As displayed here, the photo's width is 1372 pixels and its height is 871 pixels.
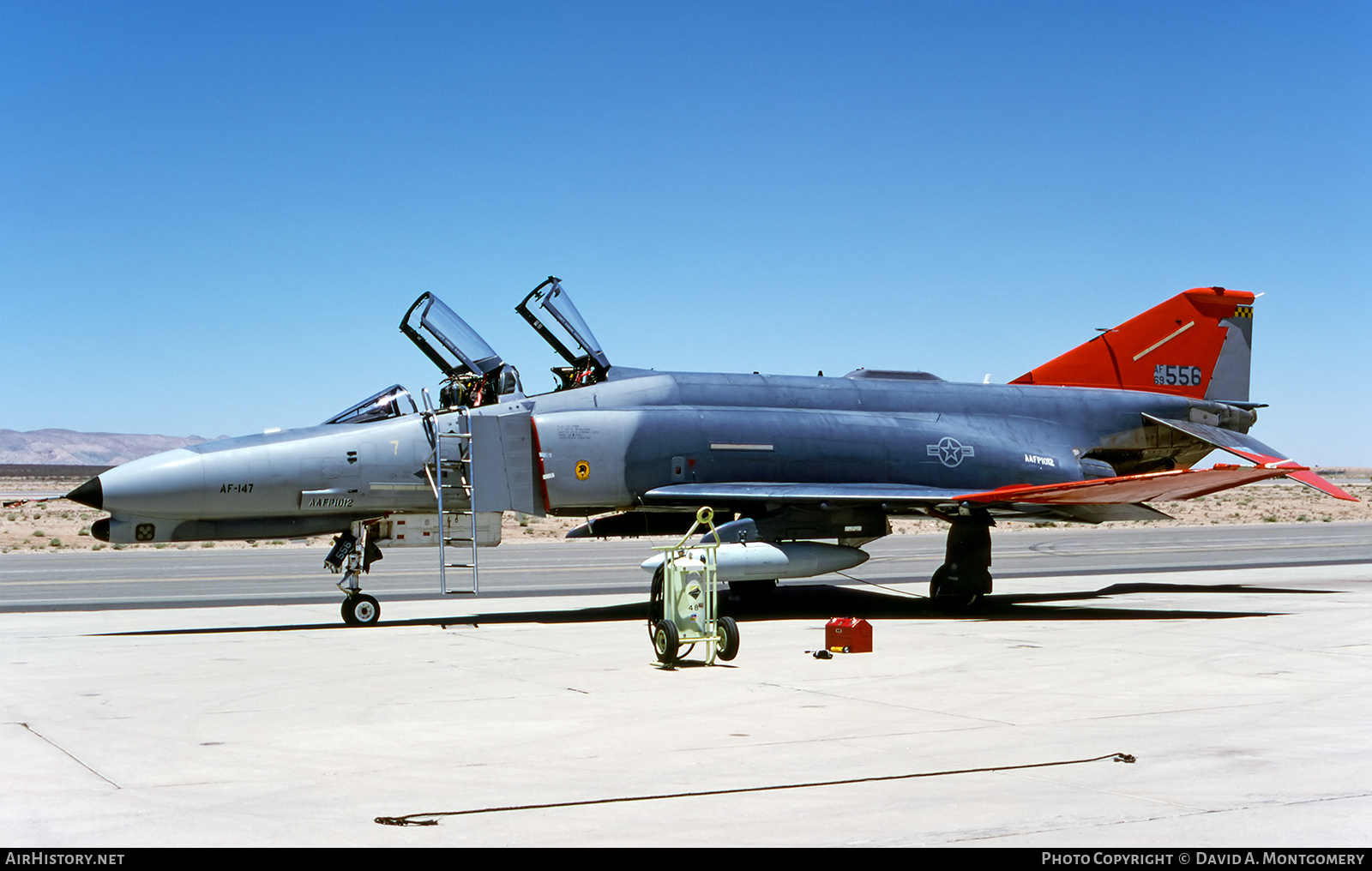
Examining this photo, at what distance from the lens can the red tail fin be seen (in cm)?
2050

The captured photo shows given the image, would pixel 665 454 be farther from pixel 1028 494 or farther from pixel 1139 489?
pixel 1139 489

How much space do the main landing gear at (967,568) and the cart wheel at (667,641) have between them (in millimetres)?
7270

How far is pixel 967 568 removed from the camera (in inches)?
661

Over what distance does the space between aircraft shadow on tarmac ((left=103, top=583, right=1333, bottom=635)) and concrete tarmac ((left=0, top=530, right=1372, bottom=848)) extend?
0.73 m

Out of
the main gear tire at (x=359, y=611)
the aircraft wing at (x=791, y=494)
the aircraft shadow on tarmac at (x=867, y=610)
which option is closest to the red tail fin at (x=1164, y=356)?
the aircraft shadow on tarmac at (x=867, y=610)

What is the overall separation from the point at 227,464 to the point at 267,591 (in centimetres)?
651

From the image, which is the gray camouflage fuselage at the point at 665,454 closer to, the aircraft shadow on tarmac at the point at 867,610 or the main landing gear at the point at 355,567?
the main landing gear at the point at 355,567

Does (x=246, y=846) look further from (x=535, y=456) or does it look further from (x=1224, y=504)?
(x=1224, y=504)

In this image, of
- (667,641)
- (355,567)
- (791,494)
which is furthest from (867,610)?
(355,567)

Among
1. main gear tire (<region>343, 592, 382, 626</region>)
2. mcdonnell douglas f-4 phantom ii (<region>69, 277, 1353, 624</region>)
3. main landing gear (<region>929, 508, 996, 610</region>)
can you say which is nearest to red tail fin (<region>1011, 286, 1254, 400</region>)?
mcdonnell douglas f-4 phantom ii (<region>69, 277, 1353, 624</region>)

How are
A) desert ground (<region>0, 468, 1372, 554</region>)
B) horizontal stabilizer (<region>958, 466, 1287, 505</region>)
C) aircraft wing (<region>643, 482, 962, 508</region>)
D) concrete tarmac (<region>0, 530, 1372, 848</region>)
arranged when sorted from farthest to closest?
desert ground (<region>0, 468, 1372, 554</region>) → aircraft wing (<region>643, 482, 962, 508</region>) → horizontal stabilizer (<region>958, 466, 1287, 505</region>) → concrete tarmac (<region>0, 530, 1372, 848</region>)

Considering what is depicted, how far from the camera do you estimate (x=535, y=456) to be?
15.3m

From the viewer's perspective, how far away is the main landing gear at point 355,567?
1424cm

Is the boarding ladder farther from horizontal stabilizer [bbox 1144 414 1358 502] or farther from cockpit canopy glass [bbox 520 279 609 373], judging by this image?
horizontal stabilizer [bbox 1144 414 1358 502]
